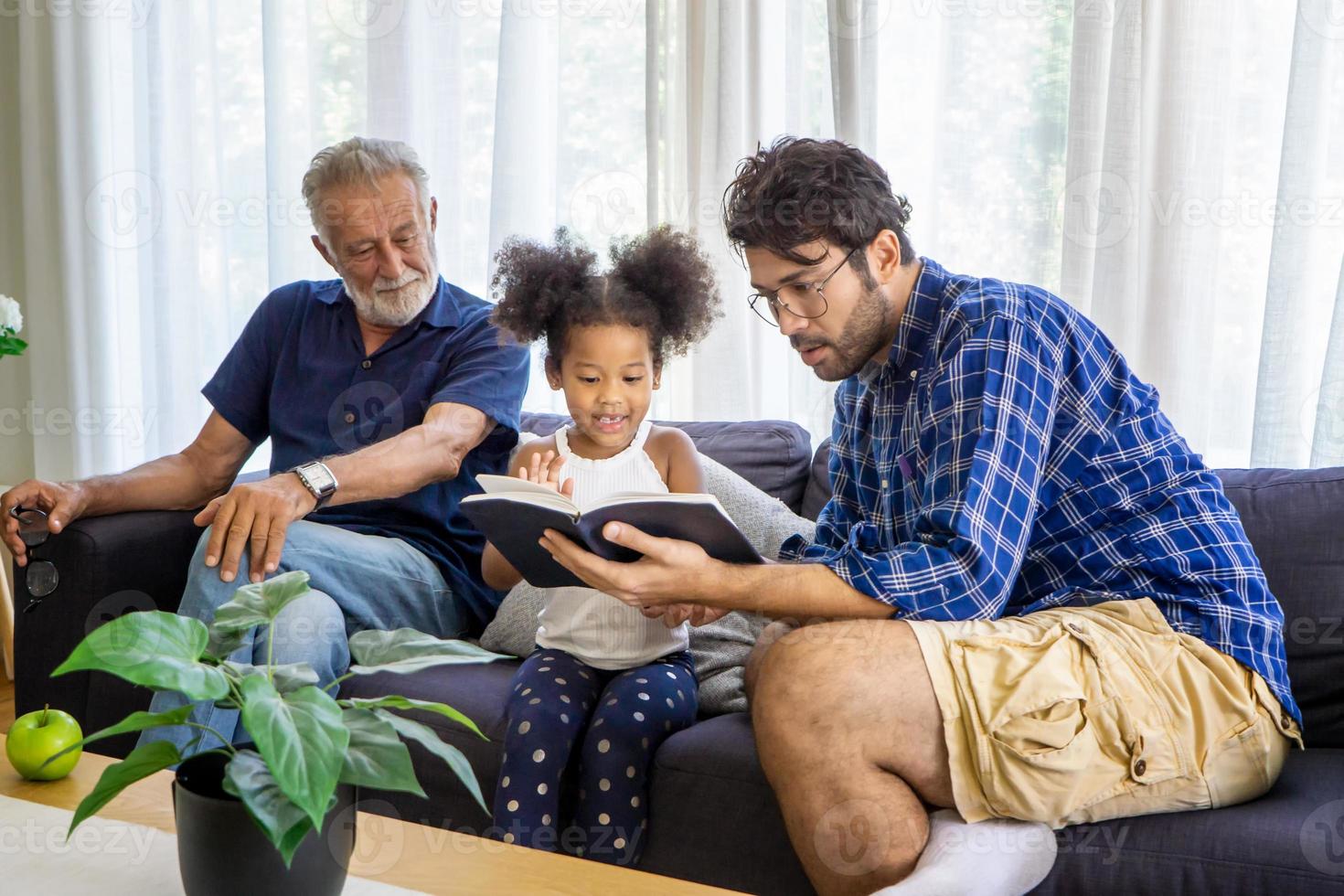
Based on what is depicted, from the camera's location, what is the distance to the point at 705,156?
8.80 feet

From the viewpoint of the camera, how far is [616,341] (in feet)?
6.11

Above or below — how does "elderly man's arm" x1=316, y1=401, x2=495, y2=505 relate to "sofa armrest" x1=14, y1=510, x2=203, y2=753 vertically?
above

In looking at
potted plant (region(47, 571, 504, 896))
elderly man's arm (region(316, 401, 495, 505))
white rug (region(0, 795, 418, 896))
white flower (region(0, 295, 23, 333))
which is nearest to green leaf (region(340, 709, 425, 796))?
potted plant (region(47, 571, 504, 896))

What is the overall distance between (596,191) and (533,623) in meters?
1.25

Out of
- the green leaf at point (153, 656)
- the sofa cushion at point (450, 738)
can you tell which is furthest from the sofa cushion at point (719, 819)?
the green leaf at point (153, 656)

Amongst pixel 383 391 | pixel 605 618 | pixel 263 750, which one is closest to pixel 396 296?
pixel 383 391

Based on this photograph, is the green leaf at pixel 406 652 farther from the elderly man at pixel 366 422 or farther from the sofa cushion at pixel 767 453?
the sofa cushion at pixel 767 453

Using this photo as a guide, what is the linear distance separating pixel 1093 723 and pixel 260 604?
956mm

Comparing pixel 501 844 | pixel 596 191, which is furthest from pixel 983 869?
pixel 596 191

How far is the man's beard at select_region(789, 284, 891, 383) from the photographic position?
168 centimetres

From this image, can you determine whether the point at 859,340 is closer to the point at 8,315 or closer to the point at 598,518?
the point at 598,518

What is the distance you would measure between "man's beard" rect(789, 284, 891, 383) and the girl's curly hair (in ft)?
1.06

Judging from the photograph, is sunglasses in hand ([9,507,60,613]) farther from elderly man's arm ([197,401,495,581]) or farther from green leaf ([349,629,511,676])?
green leaf ([349,629,511,676])

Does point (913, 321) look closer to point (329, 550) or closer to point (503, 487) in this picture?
point (503, 487)
